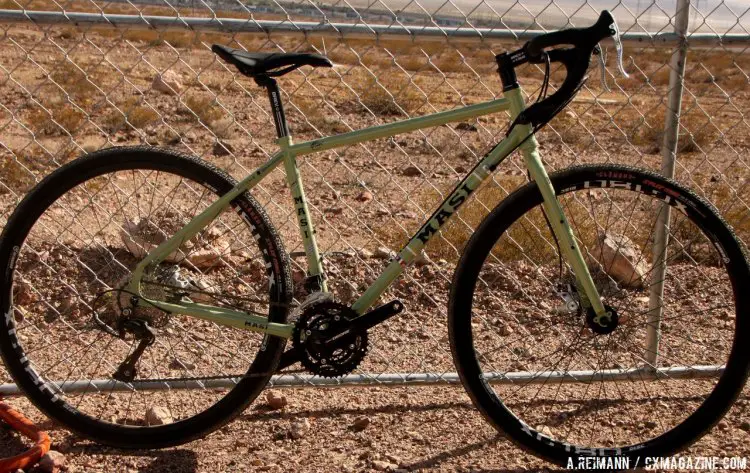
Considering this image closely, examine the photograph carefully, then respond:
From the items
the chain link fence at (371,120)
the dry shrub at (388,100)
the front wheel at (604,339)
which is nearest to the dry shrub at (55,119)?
the chain link fence at (371,120)

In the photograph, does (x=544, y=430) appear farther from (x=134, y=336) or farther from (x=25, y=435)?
(x=25, y=435)

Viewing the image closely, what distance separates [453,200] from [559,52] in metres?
0.61

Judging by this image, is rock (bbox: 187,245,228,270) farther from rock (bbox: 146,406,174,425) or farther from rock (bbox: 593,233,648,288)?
rock (bbox: 593,233,648,288)

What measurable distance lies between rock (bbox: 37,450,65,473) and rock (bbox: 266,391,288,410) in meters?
0.89

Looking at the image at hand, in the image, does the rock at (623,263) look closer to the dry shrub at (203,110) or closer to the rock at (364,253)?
the rock at (364,253)

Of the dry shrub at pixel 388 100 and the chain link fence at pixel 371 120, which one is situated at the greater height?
the dry shrub at pixel 388 100

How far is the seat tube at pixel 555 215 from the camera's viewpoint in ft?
10.4

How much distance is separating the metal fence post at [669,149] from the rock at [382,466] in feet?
3.82

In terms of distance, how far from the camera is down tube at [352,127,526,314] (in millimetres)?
3178

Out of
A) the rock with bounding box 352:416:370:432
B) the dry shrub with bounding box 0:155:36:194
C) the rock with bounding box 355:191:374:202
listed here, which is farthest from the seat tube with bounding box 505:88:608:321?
the dry shrub with bounding box 0:155:36:194

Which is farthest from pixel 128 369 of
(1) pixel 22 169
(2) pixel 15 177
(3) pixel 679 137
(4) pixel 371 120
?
(3) pixel 679 137

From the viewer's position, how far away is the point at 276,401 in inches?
156

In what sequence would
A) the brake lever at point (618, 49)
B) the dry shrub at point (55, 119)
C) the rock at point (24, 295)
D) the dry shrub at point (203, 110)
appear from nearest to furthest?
the brake lever at point (618, 49) < the rock at point (24, 295) < the dry shrub at point (55, 119) < the dry shrub at point (203, 110)

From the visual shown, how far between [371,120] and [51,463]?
991cm
